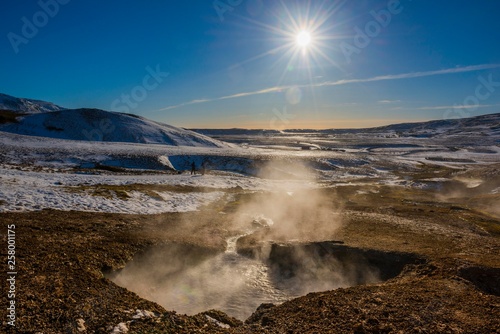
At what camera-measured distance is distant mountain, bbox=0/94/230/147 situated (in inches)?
2952

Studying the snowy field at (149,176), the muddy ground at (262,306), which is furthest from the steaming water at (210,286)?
the snowy field at (149,176)

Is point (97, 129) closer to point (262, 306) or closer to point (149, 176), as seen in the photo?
point (149, 176)

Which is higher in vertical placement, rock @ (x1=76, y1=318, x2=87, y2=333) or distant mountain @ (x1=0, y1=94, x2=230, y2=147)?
distant mountain @ (x1=0, y1=94, x2=230, y2=147)

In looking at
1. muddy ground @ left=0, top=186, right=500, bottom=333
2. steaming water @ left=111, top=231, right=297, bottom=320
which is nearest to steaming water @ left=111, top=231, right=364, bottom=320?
steaming water @ left=111, top=231, right=297, bottom=320

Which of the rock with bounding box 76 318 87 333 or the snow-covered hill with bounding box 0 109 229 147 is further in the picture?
the snow-covered hill with bounding box 0 109 229 147

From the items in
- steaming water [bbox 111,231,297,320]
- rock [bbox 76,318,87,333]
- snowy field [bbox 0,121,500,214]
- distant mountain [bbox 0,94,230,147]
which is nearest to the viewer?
rock [bbox 76,318,87,333]

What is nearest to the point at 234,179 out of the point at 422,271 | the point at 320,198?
the point at 320,198

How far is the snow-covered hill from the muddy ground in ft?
219

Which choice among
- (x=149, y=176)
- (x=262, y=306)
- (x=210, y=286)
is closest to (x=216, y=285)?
(x=210, y=286)

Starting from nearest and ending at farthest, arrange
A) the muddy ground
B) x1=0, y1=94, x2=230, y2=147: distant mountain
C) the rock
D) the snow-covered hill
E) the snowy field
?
the rock < the muddy ground < the snowy field < x1=0, y1=94, x2=230, y2=147: distant mountain < the snow-covered hill

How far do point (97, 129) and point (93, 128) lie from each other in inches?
39.8

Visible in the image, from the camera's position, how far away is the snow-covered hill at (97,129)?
7519cm

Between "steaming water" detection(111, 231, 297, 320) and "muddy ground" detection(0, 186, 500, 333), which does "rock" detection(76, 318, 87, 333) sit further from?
"steaming water" detection(111, 231, 297, 320)

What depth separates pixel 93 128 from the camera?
83375mm
